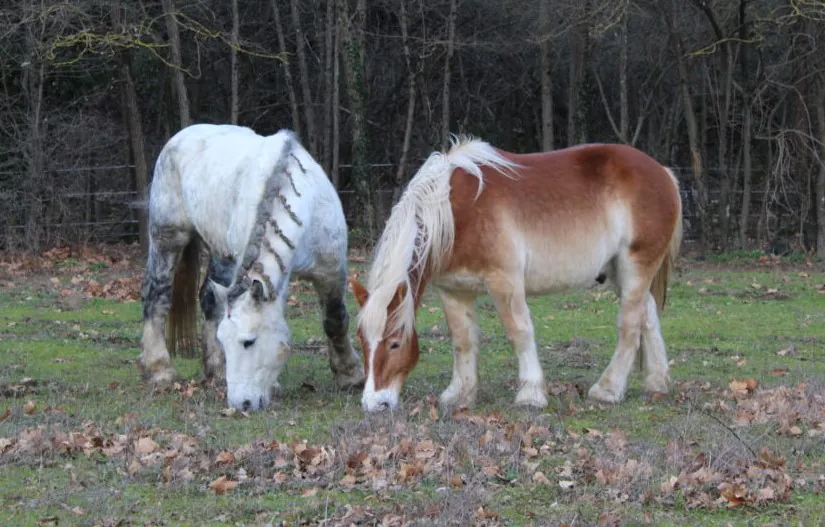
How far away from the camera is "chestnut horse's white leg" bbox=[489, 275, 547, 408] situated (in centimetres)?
770

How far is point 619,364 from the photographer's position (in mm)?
8148

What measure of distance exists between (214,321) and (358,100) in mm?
12983

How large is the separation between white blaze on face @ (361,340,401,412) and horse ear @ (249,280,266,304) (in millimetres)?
849

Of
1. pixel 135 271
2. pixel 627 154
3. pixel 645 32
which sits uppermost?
pixel 645 32

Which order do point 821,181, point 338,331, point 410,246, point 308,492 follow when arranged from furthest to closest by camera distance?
point 821,181 < point 338,331 < point 410,246 < point 308,492

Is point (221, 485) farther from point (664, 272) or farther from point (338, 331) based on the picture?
point (664, 272)

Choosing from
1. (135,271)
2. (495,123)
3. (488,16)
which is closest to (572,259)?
(135,271)

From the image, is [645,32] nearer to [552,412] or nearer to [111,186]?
[111,186]

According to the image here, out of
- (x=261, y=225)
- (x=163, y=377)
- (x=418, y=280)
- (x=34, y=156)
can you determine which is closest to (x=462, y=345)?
(x=418, y=280)

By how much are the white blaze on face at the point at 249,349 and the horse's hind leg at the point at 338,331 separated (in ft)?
2.96

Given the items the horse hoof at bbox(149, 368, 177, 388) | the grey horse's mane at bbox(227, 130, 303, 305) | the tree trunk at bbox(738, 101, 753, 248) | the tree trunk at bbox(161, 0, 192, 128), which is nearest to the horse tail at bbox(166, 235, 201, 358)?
the horse hoof at bbox(149, 368, 177, 388)

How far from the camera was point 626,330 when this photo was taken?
8203mm

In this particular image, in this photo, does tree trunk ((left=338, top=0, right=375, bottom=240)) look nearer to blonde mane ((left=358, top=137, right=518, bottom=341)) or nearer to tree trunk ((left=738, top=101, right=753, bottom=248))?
tree trunk ((left=738, top=101, right=753, bottom=248))

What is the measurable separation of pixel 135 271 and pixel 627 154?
11.5 meters
